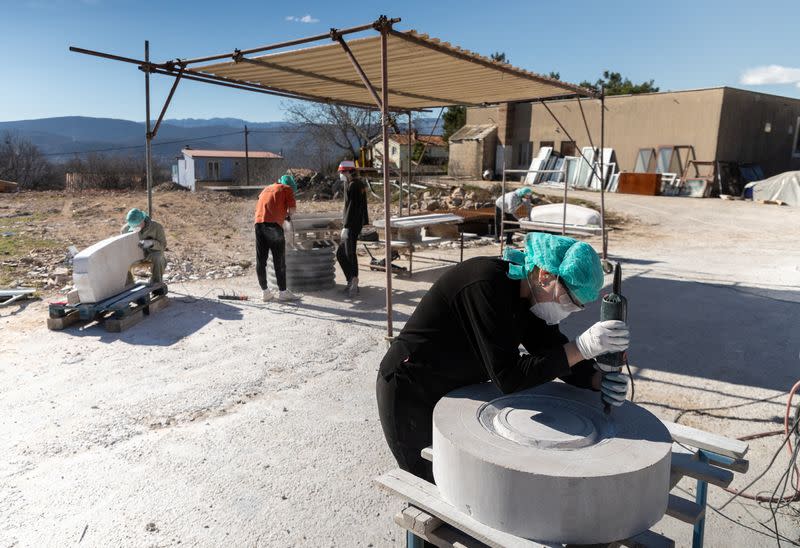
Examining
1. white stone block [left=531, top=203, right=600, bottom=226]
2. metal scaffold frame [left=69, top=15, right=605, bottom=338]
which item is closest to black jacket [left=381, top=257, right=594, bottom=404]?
metal scaffold frame [left=69, top=15, right=605, bottom=338]

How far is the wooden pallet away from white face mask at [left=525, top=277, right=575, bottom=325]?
202 inches

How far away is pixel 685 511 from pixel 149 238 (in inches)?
261

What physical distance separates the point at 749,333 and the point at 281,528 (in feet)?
18.2

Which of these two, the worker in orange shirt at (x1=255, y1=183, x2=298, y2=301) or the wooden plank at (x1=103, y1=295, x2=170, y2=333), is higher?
the worker in orange shirt at (x1=255, y1=183, x2=298, y2=301)

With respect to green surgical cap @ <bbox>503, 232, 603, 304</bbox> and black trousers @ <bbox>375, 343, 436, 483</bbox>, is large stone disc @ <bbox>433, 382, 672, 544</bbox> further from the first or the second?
green surgical cap @ <bbox>503, 232, 603, 304</bbox>

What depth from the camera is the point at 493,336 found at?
205 centimetres

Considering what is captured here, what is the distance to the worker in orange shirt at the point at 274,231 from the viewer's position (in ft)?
23.3

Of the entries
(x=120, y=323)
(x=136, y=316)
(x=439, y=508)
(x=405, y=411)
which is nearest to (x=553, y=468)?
(x=439, y=508)

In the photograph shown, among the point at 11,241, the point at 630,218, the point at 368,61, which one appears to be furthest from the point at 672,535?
the point at 630,218

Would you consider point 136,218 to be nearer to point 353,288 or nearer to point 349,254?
point 349,254

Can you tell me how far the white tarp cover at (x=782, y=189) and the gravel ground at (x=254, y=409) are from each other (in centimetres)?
1577

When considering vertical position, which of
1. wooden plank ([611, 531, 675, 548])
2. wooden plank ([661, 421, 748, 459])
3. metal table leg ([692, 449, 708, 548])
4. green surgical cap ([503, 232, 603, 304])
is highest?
green surgical cap ([503, 232, 603, 304])

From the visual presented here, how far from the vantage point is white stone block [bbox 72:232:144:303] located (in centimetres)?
597

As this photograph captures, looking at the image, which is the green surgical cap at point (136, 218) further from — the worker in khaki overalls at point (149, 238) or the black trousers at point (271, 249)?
the black trousers at point (271, 249)
